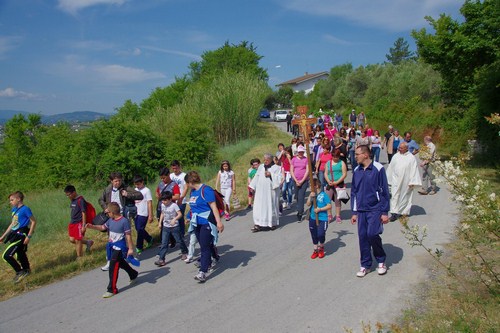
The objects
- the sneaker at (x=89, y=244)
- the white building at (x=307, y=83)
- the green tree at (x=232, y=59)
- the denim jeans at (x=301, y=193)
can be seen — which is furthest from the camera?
the white building at (x=307, y=83)

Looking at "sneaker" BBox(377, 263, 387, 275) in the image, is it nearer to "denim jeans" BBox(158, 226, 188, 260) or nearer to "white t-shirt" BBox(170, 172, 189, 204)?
"denim jeans" BBox(158, 226, 188, 260)

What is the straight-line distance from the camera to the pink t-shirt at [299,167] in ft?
33.4

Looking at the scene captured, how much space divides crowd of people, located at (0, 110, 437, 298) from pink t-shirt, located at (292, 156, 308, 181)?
2 cm

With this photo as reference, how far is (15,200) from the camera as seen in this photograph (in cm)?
782

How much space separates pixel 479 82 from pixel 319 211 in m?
12.8

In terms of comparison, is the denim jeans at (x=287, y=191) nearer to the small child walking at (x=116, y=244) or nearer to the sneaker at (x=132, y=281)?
the sneaker at (x=132, y=281)

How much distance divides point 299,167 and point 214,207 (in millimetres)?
3744

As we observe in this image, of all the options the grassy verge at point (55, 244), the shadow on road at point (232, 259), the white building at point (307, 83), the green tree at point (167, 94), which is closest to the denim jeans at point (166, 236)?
the shadow on road at point (232, 259)

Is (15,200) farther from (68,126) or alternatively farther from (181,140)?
(68,126)

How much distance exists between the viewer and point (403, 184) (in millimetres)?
9562

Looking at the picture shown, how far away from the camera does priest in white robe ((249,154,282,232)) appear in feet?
31.3

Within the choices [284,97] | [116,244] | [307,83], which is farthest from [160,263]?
[307,83]

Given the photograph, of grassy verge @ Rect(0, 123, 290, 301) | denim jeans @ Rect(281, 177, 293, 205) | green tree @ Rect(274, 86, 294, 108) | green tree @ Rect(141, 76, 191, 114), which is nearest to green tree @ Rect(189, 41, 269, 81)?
green tree @ Rect(141, 76, 191, 114)

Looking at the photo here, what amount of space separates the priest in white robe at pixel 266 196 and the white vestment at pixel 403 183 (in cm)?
267
